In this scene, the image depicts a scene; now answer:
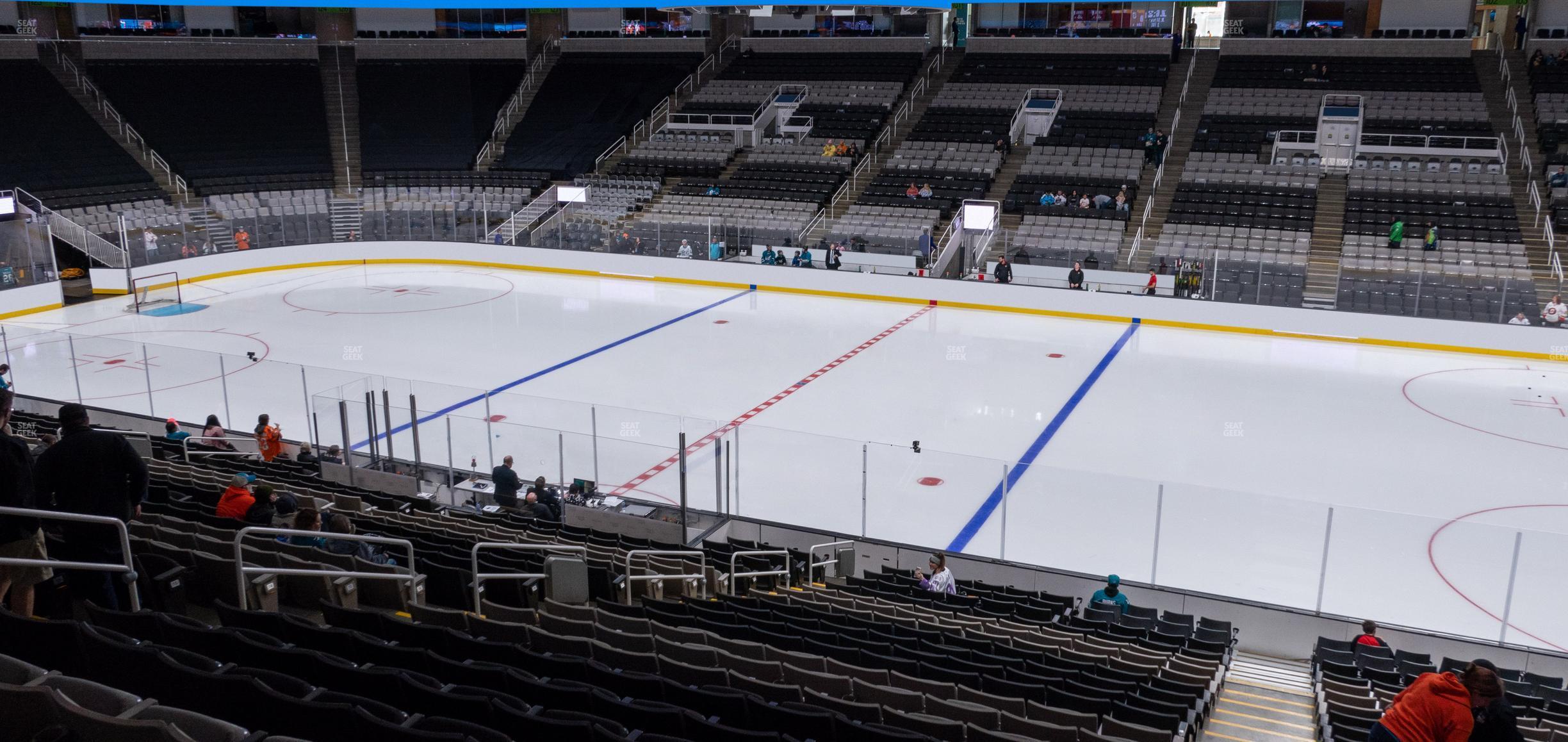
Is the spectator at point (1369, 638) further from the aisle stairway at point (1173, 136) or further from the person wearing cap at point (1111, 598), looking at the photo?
the aisle stairway at point (1173, 136)

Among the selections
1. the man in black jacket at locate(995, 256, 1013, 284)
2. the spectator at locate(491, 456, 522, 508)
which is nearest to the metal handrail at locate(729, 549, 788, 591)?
the spectator at locate(491, 456, 522, 508)

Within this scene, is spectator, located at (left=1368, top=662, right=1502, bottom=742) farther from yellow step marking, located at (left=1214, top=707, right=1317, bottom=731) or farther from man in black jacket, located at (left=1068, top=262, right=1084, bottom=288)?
man in black jacket, located at (left=1068, top=262, right=1084, bottom=288)

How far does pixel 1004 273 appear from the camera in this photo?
25438mm

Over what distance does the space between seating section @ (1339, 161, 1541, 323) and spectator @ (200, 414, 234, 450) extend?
20.5m

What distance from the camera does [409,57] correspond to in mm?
40281

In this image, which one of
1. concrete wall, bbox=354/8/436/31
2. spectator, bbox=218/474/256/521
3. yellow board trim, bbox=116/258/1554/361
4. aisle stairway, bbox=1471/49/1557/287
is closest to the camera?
spectator, bbox=218/474/256/521

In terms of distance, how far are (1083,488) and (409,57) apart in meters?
35.9

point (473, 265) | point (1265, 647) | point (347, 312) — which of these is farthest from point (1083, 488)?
point (473, 265)

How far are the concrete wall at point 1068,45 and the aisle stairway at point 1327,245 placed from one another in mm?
9890

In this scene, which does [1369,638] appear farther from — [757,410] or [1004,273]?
[1004,273]

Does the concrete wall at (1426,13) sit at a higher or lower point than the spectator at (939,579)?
higher

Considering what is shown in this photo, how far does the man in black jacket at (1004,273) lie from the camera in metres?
25.4

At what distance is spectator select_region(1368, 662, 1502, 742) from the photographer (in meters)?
5.06

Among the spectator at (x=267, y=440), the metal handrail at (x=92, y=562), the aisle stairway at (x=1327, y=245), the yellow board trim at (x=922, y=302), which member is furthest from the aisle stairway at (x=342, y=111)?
the metal handrail at (x=92, y=562)
